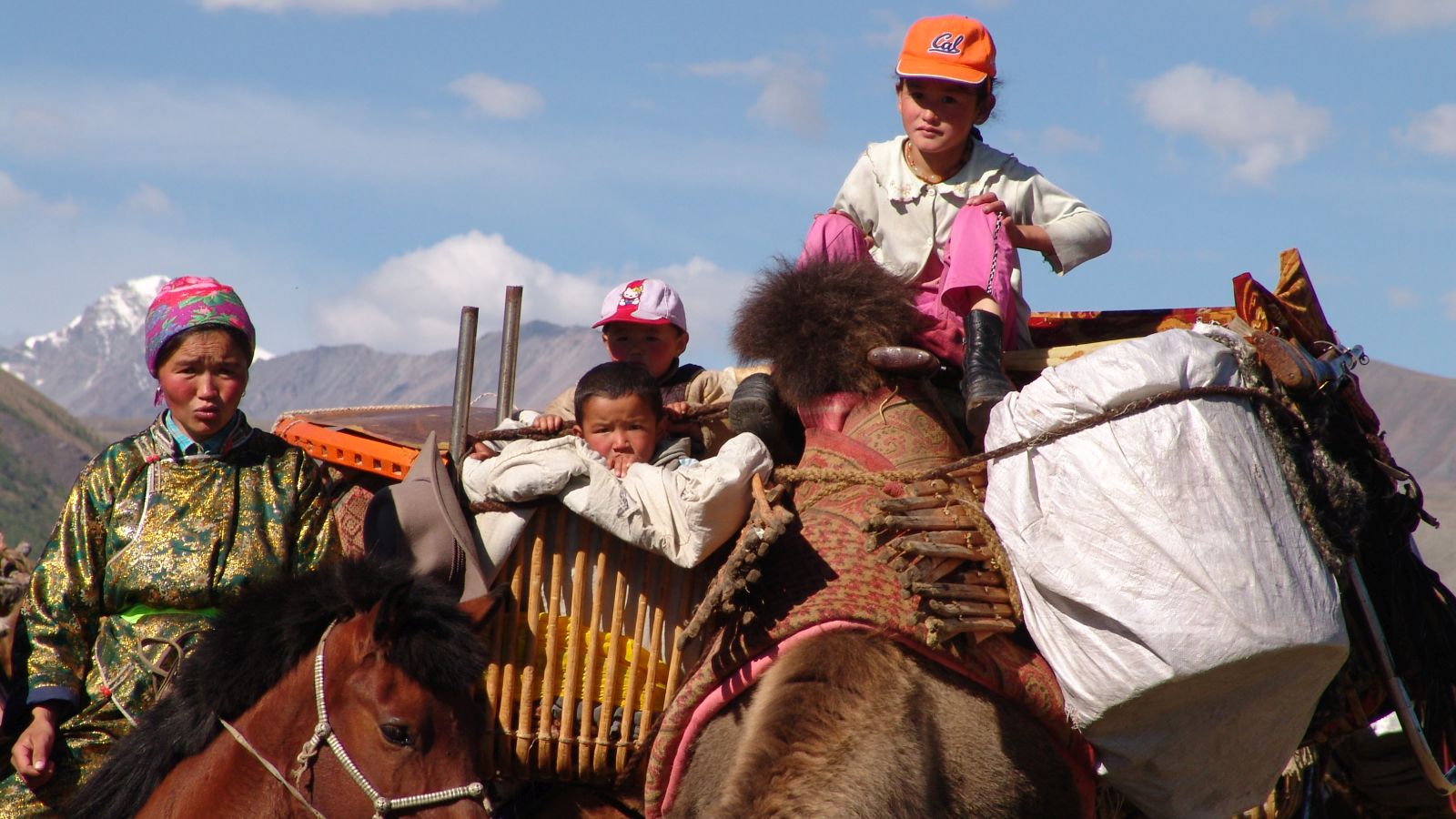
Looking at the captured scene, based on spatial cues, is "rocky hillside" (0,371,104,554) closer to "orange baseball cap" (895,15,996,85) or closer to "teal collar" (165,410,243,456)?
"teal collar" (165,410,243,456)

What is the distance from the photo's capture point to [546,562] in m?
3.87

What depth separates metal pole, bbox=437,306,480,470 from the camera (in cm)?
407

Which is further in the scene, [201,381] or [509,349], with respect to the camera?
[509,349]

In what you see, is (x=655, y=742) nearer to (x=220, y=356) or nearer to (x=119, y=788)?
(x=119, y=788)

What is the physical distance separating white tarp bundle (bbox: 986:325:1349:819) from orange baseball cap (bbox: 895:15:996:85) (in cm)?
128

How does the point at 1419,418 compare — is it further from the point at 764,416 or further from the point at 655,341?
the point at 764,416

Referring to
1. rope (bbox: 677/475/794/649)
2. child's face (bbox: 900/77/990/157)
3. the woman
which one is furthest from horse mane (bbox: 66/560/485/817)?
child's face (bbox: 900/77/990/157)

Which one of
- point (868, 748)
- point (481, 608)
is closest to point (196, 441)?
point (481, 608)

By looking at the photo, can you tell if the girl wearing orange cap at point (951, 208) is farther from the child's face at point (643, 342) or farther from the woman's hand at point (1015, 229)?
the child's face at point (643, 342)

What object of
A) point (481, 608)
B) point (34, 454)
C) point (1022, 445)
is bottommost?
point (481, 608)

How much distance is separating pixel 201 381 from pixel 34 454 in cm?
7299

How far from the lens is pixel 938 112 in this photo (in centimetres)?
456

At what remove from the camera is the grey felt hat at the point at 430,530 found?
375 cm

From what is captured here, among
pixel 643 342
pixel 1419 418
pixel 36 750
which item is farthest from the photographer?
pixel 1419 418
